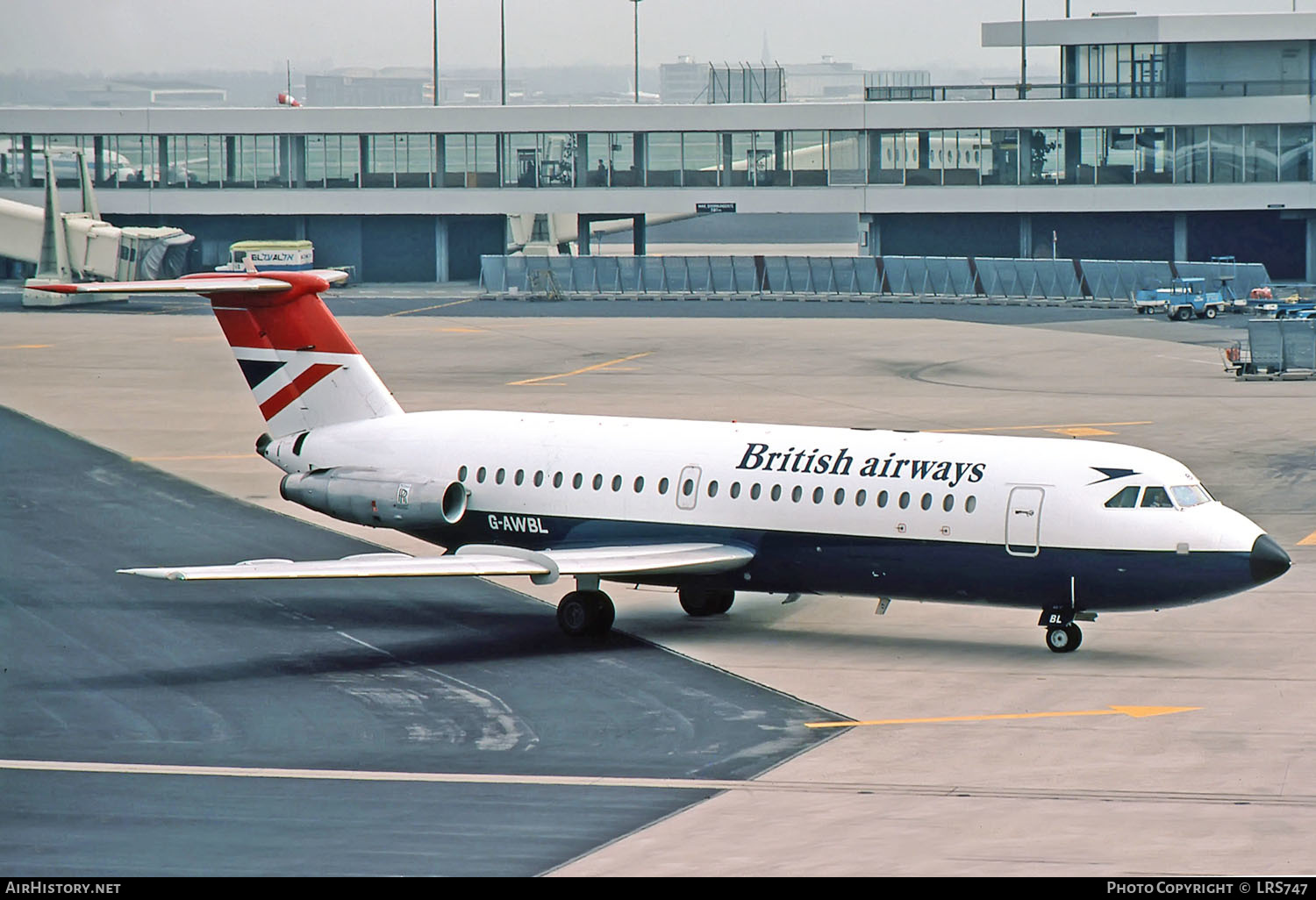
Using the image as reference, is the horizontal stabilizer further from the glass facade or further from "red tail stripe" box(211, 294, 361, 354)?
the glass facade

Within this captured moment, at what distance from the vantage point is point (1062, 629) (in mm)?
30875

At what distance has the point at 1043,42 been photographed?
114m

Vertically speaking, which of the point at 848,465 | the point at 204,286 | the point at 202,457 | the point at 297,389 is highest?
the point at 204,286

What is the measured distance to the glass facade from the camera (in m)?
109

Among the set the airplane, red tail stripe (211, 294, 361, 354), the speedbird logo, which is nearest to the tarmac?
the airplane

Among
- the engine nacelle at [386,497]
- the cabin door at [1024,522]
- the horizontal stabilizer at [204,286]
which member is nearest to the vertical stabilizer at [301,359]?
the horizontal stabilizer at [204,286]

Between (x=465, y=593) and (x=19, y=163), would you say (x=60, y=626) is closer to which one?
(x=465, y=593)

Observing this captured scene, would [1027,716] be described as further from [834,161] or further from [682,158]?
[682,158]

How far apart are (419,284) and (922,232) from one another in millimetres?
31677

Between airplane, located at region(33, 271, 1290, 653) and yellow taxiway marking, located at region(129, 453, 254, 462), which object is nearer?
airplane, located at region(33, 271, 1290, 653)

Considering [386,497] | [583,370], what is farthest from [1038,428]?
[386,497]

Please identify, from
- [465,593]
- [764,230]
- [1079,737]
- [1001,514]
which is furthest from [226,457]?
[764,230]

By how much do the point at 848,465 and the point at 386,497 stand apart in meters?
8.38

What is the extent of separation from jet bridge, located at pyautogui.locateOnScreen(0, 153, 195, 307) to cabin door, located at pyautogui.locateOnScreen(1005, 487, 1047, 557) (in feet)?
259
